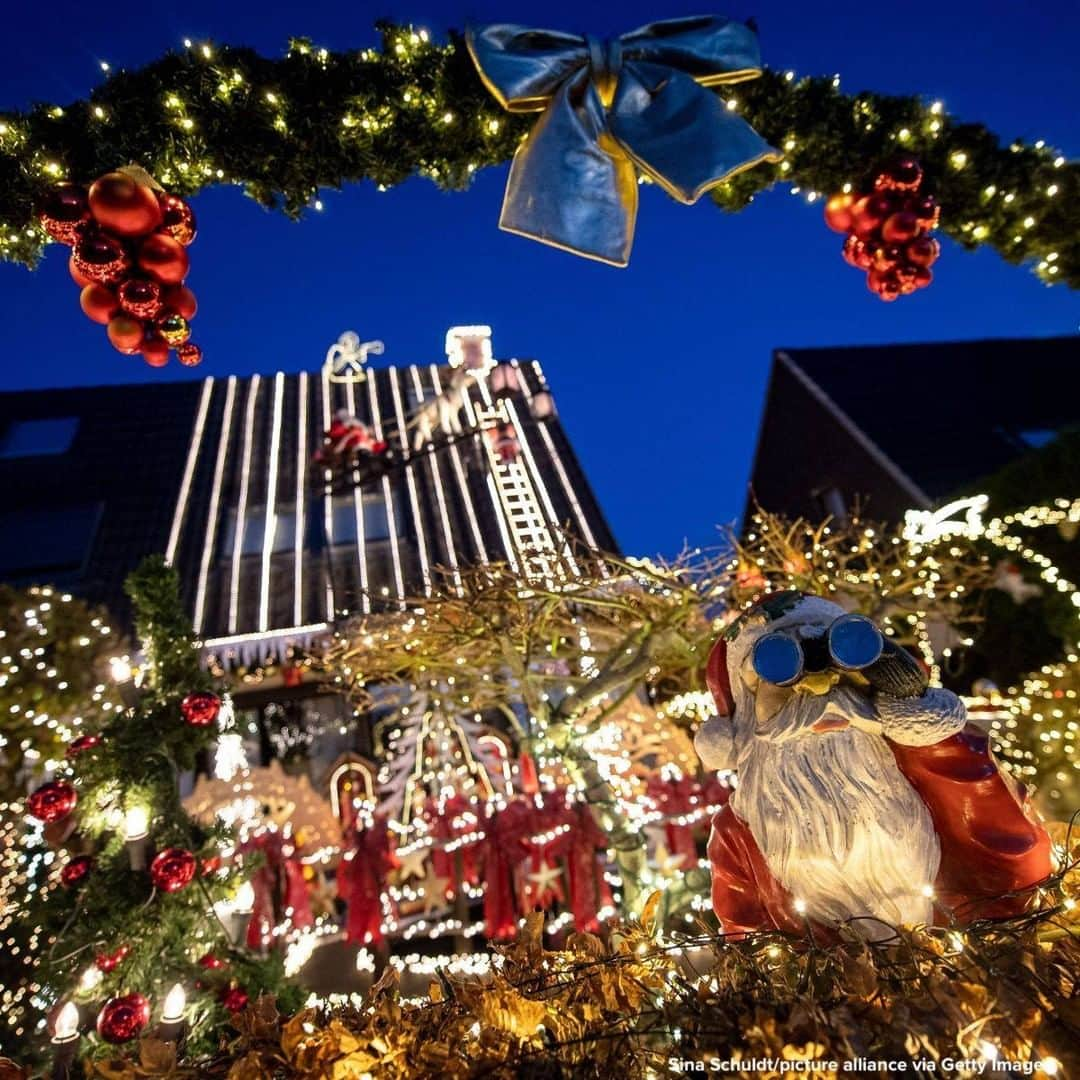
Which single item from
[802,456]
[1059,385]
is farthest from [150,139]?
[1059,385]

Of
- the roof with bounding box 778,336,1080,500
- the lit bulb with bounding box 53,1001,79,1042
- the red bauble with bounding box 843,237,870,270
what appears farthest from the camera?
the roof with bounding box 778,336,1080,500

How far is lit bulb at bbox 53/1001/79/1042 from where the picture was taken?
3.10 metres

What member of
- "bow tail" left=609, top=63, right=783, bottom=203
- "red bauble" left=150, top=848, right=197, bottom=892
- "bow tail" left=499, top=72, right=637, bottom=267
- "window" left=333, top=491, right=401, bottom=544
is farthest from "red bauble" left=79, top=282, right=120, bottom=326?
"window" left=333, top=491, right=401, bottom=544

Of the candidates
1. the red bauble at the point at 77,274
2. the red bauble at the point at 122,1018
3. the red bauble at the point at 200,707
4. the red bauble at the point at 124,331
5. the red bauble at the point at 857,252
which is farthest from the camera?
the red bauble at the point at 200,707

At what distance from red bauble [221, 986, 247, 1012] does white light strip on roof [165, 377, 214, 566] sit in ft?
22.7

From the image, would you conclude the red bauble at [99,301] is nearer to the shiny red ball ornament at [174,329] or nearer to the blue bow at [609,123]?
the shiny red ball ornament at [174,329]

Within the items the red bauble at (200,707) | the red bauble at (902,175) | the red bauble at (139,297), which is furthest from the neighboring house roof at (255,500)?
the red bauble at (139,297)

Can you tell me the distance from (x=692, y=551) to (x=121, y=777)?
3957 millimetres

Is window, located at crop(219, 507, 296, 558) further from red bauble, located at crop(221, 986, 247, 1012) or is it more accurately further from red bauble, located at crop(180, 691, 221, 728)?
red bauble, located at crop(221, 986, 247, 1012)

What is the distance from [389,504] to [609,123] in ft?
30.8

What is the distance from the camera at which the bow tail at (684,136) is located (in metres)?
1.94

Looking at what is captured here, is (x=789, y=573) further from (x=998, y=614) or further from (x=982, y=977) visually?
(x=998, y=614)

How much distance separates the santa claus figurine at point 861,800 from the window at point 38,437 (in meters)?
14.0

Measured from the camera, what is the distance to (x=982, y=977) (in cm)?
122
